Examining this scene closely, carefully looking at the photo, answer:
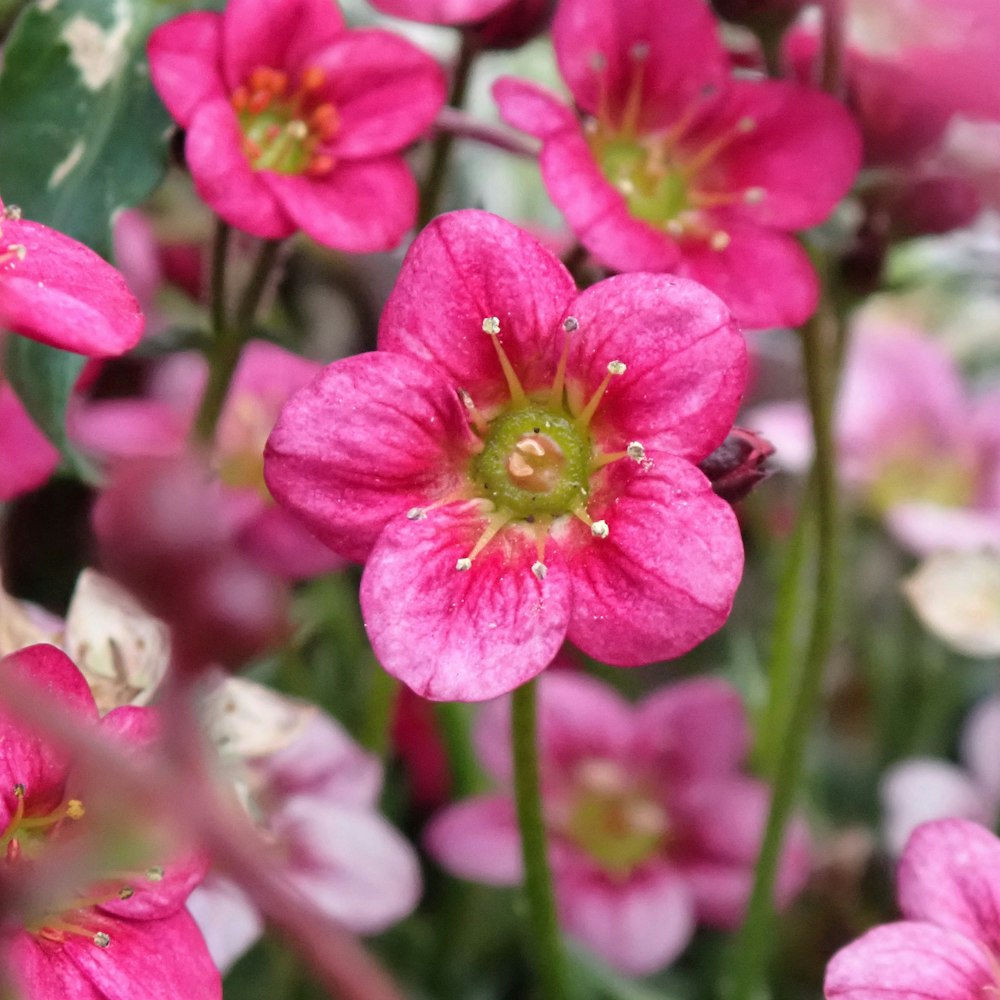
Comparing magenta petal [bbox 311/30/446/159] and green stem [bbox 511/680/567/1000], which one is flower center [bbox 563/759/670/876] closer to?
green stem [bbox 511/680/567/1000]

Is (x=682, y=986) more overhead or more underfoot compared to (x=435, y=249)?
more underfoot

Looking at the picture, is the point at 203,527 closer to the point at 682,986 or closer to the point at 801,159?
the point at 801,159

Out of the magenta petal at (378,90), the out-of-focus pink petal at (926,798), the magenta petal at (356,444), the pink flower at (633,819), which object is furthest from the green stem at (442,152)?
the out-of-focus pink petal at (926,798)

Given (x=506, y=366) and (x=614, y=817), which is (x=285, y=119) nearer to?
(x=506, y=366)

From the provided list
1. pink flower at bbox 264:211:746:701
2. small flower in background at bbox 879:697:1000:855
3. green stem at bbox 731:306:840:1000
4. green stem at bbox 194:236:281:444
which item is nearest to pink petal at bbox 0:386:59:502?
green stem at bbox 194:236:281:444

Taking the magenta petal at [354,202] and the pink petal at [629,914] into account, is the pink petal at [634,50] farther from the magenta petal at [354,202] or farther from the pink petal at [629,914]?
the pink petal at [629,914]

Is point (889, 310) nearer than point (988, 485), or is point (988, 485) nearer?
point (988, 485)

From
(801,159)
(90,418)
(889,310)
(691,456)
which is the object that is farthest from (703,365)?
(889,310)
